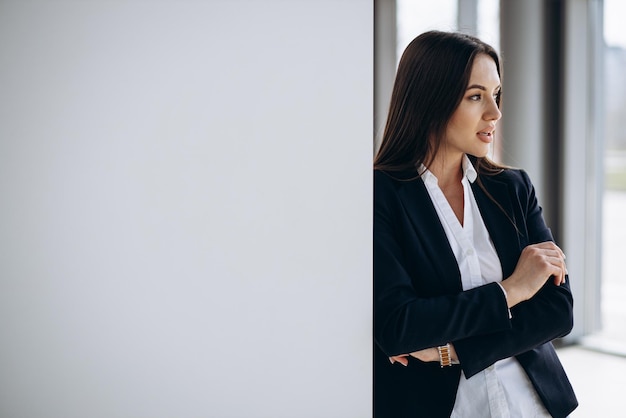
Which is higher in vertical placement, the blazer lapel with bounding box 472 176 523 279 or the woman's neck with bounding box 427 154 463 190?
the woman's neck with bounding box 427 154 463 190

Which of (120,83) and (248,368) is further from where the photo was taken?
(248,368)

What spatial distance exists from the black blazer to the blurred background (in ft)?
0.73

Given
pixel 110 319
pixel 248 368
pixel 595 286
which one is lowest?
pixel 595 286

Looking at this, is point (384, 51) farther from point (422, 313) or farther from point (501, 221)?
point (422, 313)

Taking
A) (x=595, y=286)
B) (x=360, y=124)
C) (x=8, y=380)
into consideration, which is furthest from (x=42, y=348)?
(x=595, y=286)

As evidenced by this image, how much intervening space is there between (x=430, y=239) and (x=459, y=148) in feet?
0.88

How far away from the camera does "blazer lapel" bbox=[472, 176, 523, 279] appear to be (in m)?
1.34

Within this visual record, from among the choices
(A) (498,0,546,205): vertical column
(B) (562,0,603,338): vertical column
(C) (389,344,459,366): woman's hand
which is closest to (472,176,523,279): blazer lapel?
(C) (389,344,459,366): woman's hand

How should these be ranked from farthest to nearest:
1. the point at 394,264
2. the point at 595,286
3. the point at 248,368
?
the point at 595,286
the point at 394,264
the point at 248,368

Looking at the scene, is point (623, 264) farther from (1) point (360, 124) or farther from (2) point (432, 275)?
(1) point (360, 124)

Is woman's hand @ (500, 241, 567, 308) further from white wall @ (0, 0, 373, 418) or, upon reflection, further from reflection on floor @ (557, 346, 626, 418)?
reflection on floor @ (557, 346, 626, 418)

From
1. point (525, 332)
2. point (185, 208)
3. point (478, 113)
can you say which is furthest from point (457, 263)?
point (185, 208)

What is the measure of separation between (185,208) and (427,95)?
2.61ft

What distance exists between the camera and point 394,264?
1.25m
